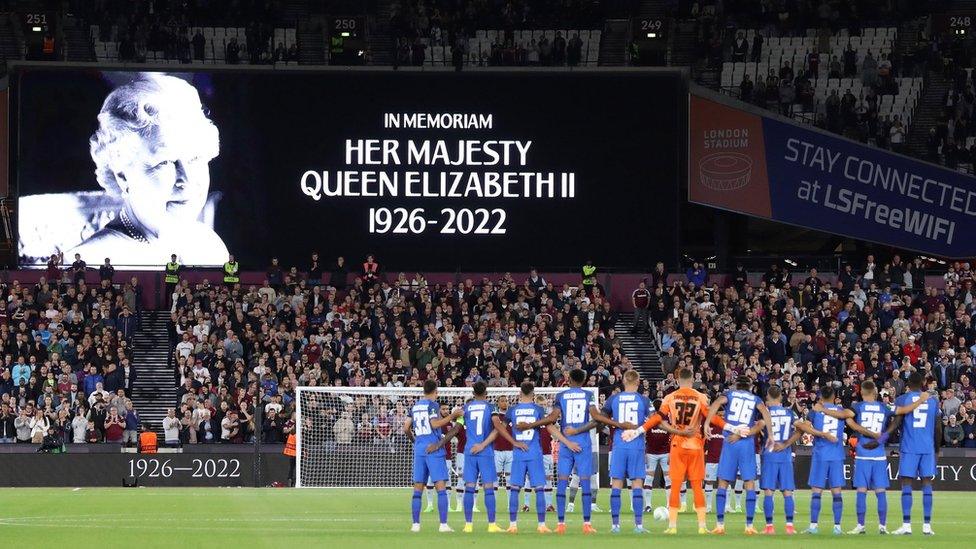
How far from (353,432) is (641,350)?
1157 centimetres

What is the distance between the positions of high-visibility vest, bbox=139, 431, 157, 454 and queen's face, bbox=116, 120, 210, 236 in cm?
897

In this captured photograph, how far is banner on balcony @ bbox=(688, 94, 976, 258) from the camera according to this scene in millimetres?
45750

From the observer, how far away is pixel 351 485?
1382 inches

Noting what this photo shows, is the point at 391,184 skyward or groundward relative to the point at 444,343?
skyward

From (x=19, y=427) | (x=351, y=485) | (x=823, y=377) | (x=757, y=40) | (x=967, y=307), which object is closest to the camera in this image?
(x=351, y=485)

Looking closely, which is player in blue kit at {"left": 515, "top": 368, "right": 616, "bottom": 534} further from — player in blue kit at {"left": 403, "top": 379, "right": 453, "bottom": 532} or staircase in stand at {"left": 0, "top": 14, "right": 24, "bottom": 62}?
staircase in stand at {"left": 0, "top": 14, "right": 24, "bottom": 62}

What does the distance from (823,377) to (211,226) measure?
16.6 meters

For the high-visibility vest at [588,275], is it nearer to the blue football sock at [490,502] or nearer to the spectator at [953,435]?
the spectator at [953,435]

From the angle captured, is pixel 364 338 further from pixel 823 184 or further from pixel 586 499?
pixel 586 499

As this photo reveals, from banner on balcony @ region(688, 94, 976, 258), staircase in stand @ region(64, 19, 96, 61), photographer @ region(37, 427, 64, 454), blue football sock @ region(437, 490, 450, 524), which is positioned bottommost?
photographer @ region(37, 427, 64, 454)

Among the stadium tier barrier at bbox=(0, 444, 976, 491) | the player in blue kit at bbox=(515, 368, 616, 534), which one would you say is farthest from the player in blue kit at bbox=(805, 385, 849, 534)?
the stadium tier barrier at bbox=(0, 444, 976, 491)

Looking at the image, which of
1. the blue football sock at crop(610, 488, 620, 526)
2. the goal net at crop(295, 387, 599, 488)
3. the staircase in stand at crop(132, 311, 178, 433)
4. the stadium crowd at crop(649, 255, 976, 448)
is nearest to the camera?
the blue football sock at crop(610, 488, 620, 526)

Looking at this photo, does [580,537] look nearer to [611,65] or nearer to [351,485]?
[351,485]

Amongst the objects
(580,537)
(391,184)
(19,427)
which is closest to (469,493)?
(580,537)
